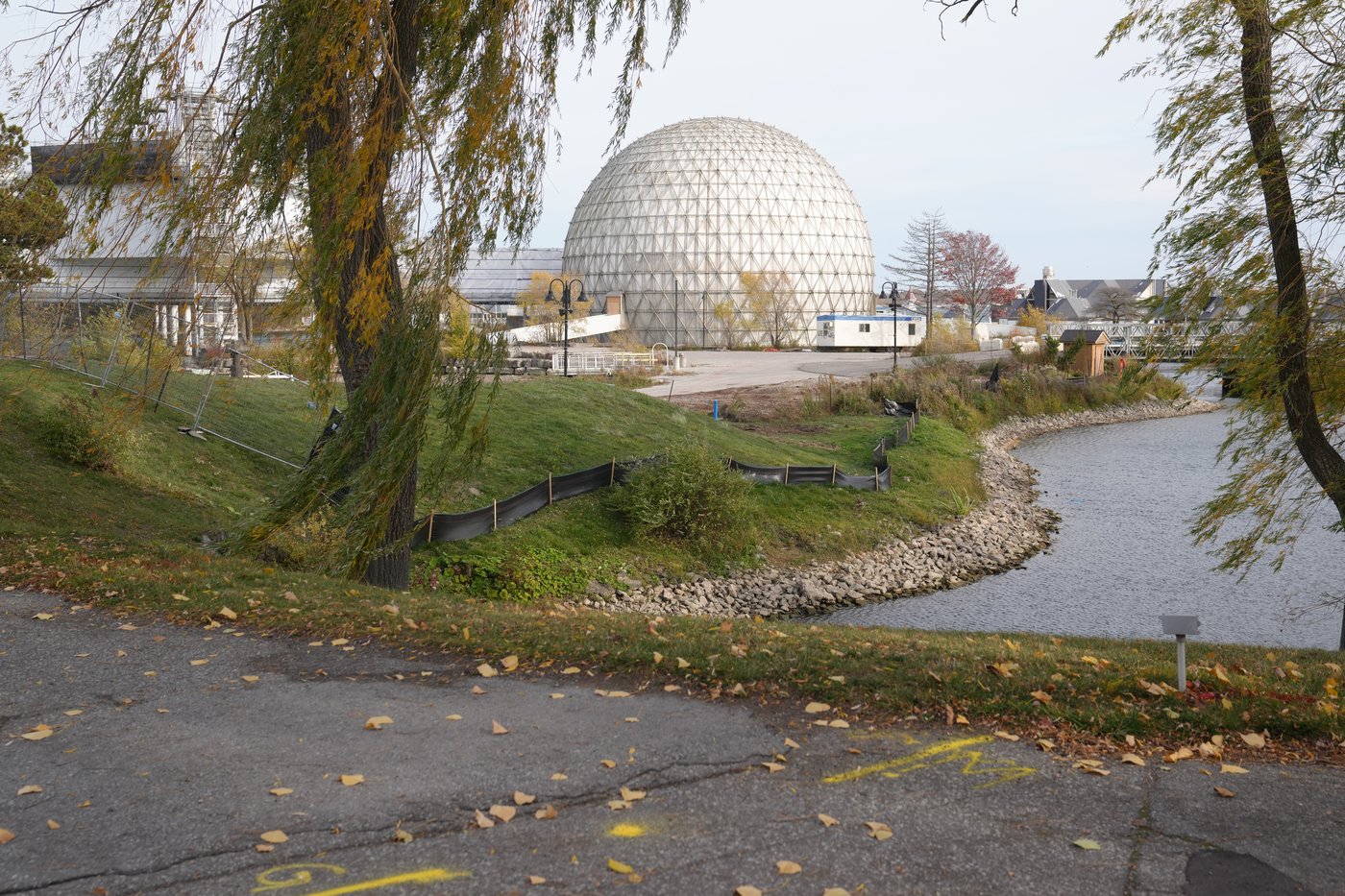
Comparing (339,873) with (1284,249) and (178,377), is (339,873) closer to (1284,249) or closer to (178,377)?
(1284,249)

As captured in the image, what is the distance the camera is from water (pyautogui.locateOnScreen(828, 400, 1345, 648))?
59.2 feet

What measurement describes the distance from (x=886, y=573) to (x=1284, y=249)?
11.8m

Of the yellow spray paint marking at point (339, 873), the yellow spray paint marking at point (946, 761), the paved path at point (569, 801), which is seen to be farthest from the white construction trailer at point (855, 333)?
the yellow spray paint marking at point (339, 873)

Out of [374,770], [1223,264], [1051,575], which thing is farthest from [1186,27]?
[1051,575]

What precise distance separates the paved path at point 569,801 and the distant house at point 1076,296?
104 meters

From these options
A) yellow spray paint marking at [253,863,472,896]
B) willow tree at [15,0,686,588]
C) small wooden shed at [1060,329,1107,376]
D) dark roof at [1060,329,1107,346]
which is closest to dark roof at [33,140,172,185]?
willow tree at [15,0,686,588]

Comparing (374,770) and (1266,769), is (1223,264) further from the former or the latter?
(374,770)

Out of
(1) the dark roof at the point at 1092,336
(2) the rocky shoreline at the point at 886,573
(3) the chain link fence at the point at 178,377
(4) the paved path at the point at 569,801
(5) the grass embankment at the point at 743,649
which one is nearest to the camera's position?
(4) the paved path at the point at 569,801

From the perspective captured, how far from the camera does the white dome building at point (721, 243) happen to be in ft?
247

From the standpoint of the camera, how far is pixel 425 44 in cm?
1119

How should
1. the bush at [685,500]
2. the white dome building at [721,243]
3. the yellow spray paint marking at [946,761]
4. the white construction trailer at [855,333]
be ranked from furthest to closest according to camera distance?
1. the white dome building at [721,243]
2. the white construction trailer at [855,333]
3. the bush at [685,500]
4. the yellow spray paint marking at [946,761]

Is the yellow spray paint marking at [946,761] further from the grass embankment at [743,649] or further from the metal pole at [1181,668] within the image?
the metal pole at [1181,668]

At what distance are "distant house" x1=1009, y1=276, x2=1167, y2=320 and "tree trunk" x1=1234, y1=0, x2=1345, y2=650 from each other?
97.2m

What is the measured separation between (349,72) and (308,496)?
387cm
